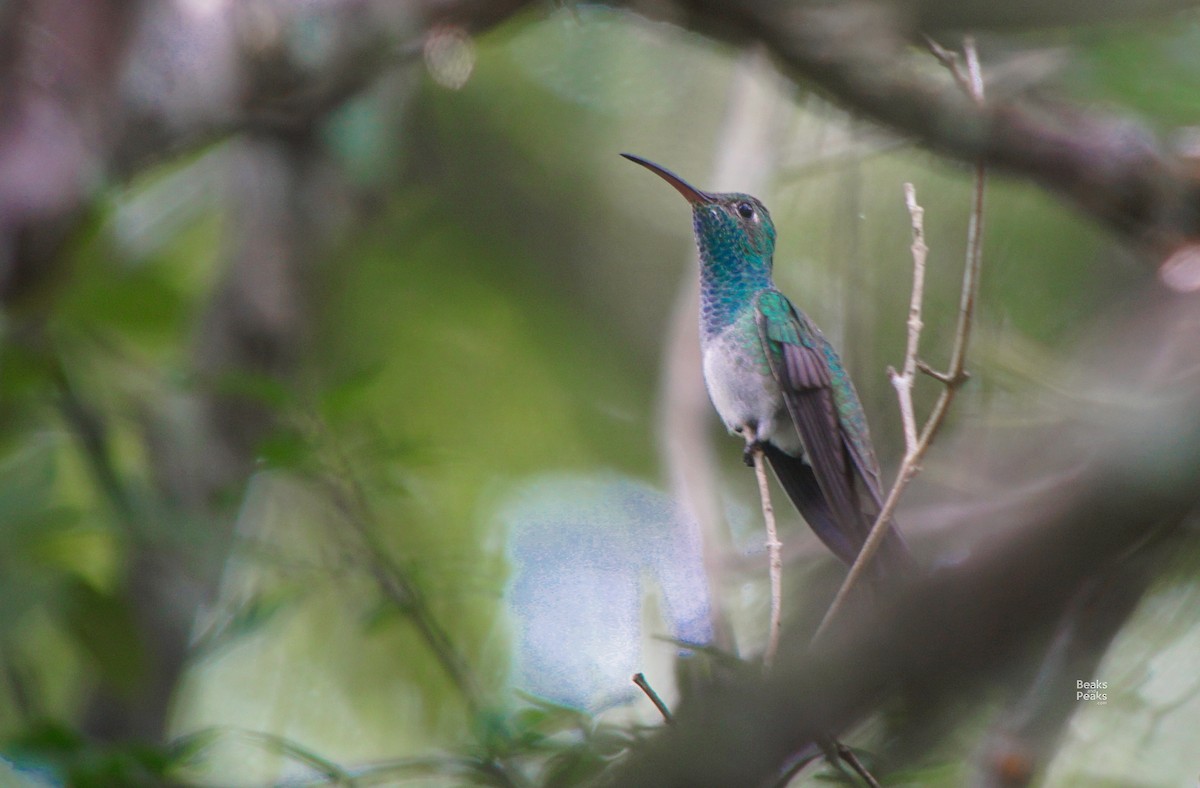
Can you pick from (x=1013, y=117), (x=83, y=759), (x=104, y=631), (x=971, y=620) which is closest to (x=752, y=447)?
(x=971, y=620)

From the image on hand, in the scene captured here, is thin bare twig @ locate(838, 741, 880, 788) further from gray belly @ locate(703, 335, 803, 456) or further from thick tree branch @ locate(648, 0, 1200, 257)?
thick tree branch @ locate(648, 0, 1200, 257)

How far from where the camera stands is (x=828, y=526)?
1.07 meters

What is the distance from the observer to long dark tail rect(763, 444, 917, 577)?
3.32 feet

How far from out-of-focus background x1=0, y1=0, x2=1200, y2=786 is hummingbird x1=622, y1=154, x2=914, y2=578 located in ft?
0.74

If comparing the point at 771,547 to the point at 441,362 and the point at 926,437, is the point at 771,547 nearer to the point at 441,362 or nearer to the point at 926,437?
the point at 926,437

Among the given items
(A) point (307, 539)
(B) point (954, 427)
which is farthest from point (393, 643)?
(B) point (954, 427)

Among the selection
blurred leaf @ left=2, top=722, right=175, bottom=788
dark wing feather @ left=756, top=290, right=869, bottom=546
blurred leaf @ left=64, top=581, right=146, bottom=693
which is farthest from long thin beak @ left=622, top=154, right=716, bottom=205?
blurred leaf @ left=64, top=581, right=146, bottom=693

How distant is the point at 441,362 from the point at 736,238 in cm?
437

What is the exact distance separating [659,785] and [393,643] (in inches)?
95.1

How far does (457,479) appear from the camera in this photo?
4.29 metres

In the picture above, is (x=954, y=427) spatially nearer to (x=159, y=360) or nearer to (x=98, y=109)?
(x=98, y=109)

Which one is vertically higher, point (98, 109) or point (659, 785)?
point (98, 109)

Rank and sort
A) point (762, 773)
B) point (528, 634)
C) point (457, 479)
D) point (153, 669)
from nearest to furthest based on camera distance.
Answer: point (762, 773)
point (528, 634)
point (153, 669)
point (457, 479)

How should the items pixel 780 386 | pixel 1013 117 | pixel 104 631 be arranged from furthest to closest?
pixel 1013 117 < pixel 104 631 < pixel 780 386
